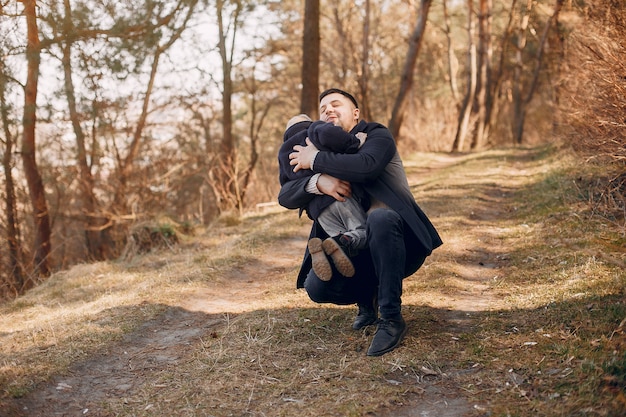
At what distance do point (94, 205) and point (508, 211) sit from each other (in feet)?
32.7

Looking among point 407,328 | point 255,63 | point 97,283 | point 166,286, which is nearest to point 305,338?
point 407,328

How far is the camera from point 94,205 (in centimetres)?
1498

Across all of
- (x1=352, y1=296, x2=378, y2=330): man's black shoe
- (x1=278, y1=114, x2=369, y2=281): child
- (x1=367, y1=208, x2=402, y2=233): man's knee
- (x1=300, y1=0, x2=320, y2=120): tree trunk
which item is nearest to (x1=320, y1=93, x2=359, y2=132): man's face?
(x1=278, y1=114, x2=369, y2=281): child

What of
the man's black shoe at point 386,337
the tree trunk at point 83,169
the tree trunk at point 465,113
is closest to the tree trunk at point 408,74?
the tree trunk at point 465,113

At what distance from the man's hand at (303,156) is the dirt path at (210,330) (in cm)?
138

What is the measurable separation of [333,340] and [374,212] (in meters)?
0.96

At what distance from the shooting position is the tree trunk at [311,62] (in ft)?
39.7

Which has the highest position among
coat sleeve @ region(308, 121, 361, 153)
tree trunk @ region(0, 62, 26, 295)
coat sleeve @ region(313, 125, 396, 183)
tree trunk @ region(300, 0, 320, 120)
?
tree trunk @ region(300, 0, 320, 120)

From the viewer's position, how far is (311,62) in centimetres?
1210

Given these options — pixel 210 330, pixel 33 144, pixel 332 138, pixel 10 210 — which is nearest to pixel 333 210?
pixel 332 138

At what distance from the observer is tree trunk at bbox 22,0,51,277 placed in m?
10.4

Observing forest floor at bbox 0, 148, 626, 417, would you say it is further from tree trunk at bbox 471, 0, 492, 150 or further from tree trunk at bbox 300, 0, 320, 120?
tree trunk at bbox 471, 0, 492, 150

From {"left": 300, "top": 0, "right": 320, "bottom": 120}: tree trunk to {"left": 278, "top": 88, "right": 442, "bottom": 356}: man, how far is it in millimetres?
8216

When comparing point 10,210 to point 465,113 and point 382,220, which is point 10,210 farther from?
point 465,113
